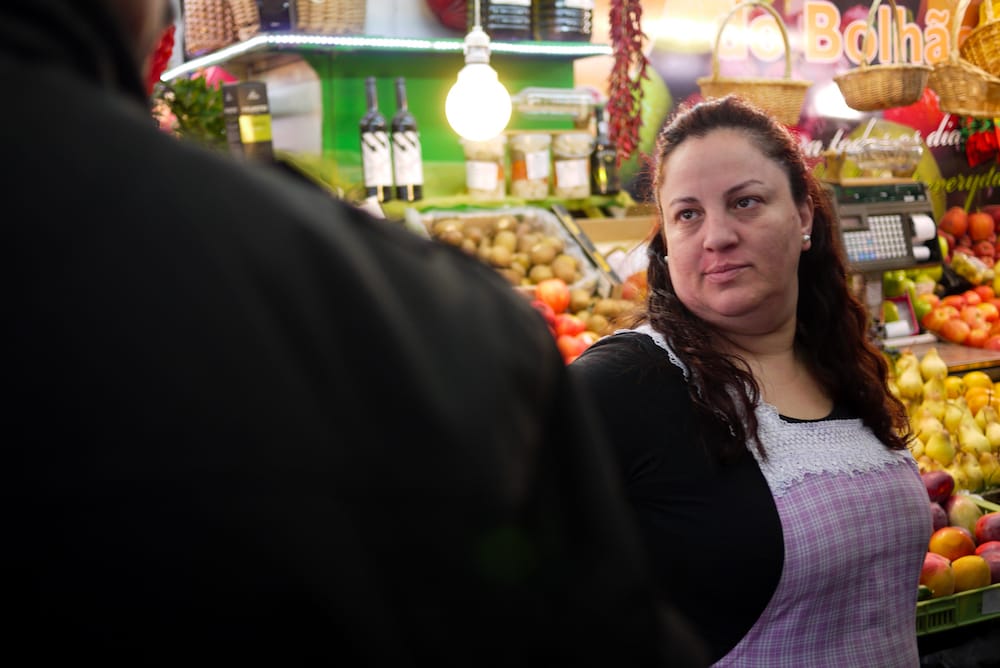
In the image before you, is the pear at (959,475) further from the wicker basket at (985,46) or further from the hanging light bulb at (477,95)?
the wicker basket at (985,46)

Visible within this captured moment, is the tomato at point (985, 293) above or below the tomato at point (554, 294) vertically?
below

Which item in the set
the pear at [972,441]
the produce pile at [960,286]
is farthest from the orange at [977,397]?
the produce pile at [960,286]

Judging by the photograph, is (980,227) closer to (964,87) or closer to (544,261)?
(964,87)

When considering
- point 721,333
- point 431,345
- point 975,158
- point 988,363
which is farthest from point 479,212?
point 975,158

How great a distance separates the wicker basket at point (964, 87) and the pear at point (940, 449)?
7.67ft

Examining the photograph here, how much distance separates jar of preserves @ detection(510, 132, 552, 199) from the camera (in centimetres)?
496

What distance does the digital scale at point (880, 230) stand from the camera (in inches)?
185

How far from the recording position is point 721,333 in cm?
197

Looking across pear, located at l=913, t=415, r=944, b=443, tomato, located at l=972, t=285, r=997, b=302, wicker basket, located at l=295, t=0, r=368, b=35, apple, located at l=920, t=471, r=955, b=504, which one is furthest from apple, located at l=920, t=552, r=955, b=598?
tomato, located at l=972, t=285, r=997, b=302

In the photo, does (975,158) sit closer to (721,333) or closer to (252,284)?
(721,333)

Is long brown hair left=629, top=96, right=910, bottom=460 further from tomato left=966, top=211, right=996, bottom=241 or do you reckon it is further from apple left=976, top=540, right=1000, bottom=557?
tomato left=966, top=211, right=996, bottom=241

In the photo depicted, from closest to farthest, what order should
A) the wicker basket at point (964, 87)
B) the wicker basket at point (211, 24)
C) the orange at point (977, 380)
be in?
the orange at point (977, 380) < the wicker basket at point (211, 24) < the wicker basket at point (964, 87)

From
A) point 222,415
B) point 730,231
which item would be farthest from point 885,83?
point 222,415

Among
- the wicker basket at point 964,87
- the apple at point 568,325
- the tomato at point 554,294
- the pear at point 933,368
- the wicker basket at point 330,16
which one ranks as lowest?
the pear at point 933,368
